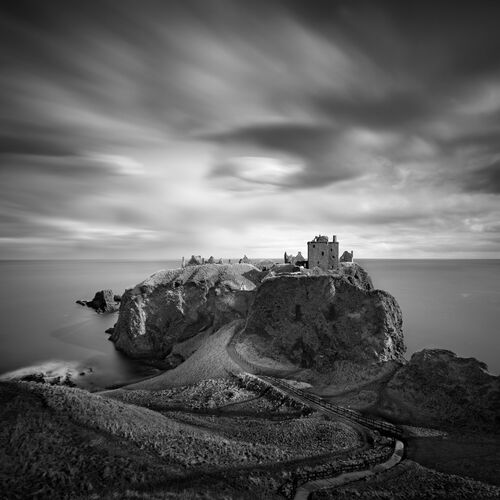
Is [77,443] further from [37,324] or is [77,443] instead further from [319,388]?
[37,324]

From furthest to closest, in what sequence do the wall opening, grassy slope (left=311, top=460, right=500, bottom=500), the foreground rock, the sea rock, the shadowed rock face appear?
the foreground rock
the sea rock
the wall opening
the shadowed rock face
grassy slope (left=311, top=460, right=500, bottom=500)

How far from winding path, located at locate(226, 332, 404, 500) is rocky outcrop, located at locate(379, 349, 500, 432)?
3611 mm

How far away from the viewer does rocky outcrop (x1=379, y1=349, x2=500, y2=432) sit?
2822 cm

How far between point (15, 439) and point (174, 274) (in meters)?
51.1

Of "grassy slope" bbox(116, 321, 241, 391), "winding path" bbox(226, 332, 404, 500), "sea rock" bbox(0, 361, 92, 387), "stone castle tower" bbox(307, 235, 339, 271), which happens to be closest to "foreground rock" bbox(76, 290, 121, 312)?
"sea rock" bbox(0, 361, 92, 387)

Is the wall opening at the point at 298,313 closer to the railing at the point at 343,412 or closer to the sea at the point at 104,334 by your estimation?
the railing at the point at 343,412

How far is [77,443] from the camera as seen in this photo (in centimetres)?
1938

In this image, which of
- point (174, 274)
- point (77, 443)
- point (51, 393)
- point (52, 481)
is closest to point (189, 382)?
point (51, 393)

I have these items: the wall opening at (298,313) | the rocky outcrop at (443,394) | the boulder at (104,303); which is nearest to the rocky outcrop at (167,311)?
the wall opening at (298,313)

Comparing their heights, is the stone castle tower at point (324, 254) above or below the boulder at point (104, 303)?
above

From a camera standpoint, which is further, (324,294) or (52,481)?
(324,294)

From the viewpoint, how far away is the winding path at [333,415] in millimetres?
19094

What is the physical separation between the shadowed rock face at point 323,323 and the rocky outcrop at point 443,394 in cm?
643

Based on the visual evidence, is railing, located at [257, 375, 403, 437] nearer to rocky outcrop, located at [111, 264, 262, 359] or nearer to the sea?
rocky outcrop, located at [111, 264, 262, 359]
